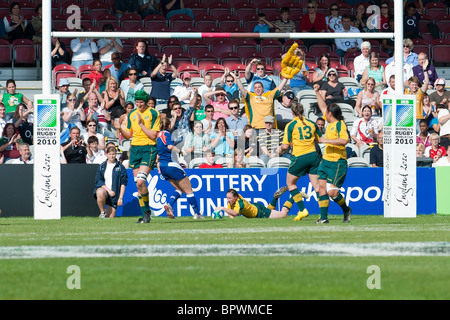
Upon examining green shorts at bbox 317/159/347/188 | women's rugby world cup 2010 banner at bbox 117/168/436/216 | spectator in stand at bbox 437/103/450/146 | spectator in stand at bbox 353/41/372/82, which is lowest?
women's rugby world cup 2010 banner at bbox 117/168/436/216

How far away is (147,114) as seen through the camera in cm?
1428

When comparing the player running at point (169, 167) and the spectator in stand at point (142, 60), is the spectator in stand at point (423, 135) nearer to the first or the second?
the player running at point (169, 167)

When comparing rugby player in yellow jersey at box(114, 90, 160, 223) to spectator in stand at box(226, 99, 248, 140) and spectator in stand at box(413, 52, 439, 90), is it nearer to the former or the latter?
spectator in stand at box(226, 99, 248, 140)

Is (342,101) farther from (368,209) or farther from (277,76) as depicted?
(368,209)

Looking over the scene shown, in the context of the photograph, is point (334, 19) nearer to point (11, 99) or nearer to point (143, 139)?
point (11, 99)

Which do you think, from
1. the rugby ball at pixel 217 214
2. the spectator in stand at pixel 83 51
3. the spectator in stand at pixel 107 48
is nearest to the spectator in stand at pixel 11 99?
the spectator in stand at pixel 83 51

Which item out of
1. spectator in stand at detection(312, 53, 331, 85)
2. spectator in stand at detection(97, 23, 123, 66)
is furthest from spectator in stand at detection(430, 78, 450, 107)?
spectator in stand at detection(97, 23, 123, 66)

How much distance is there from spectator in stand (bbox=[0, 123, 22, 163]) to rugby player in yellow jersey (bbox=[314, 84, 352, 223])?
653cm

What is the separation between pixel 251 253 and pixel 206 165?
850 cm

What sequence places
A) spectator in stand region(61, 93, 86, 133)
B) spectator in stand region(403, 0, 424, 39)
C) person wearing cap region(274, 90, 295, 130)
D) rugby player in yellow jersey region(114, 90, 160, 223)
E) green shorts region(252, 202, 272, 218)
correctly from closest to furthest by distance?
rugby player in yellow jersey region(114, 90, 160, 223)
green shorts region(252, 202, 272, 218)
spectator in stand region(61, 93, 86, 133)
person wearing cap region(274, 90, 295, 130)
spectator in stand region(403, 0, 424, 39)

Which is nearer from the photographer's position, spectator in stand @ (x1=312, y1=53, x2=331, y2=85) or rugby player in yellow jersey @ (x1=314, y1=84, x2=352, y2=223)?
rugby player in yellow jersey @ (x1=314, y1=84, x2=352, y2=223)

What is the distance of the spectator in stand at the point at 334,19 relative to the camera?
22203 millimetres

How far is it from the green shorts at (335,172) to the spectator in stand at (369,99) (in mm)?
5692

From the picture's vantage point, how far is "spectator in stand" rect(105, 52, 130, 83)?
1991 centimetres
